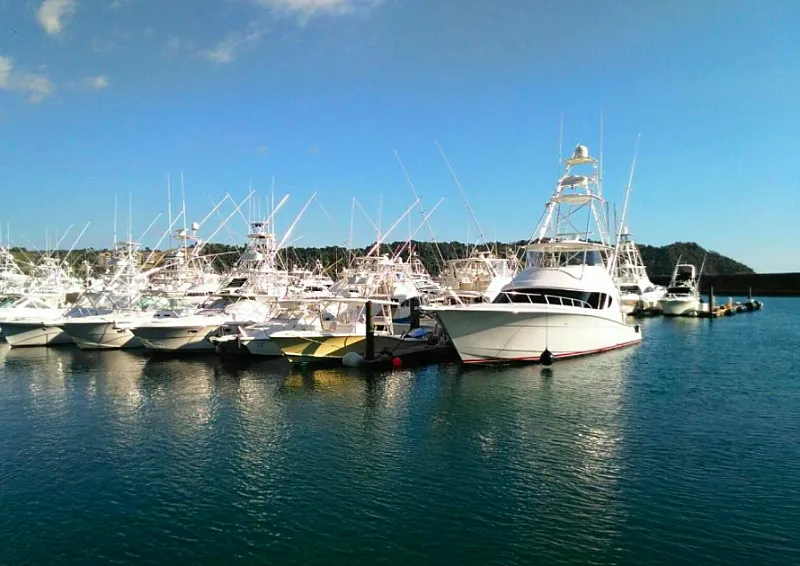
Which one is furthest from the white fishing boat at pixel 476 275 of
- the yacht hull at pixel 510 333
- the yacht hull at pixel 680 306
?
the yacht hull at pixel 680 306

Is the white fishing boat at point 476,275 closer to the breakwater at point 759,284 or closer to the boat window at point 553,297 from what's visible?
the boat window at point 553,297

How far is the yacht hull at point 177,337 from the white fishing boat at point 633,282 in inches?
2620

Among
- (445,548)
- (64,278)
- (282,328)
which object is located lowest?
(445,548)

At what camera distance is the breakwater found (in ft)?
465

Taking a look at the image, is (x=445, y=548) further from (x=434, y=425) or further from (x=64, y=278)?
A: (x=64, y=278)

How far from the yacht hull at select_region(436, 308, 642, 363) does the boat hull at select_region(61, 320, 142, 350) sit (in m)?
30.7

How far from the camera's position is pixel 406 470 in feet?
61.3

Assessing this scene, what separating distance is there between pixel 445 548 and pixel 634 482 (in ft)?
23.7

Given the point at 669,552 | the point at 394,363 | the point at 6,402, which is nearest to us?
the point at 669,552

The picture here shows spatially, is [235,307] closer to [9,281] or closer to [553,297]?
[553,297]

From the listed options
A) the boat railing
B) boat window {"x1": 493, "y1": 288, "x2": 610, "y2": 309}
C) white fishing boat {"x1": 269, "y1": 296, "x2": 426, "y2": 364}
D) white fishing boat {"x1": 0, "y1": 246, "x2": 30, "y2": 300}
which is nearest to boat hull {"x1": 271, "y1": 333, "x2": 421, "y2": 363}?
white fishing boat {"x1": 269, "y1": 296, "x2": 426, "y2": 364}

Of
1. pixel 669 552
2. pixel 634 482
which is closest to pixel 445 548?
pixel 669 552

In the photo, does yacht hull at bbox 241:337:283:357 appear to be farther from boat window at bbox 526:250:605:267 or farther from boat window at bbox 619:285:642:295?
boat window at bbox 619:285:642:295

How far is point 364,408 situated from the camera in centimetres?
2680
